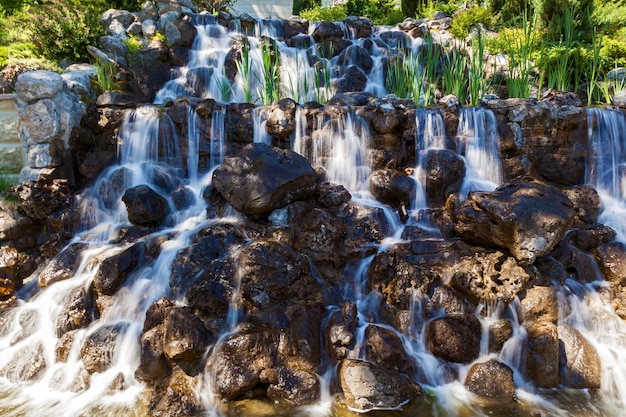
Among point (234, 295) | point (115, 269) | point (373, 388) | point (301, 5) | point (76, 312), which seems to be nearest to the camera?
point (373, 388)

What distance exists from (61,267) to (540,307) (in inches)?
216

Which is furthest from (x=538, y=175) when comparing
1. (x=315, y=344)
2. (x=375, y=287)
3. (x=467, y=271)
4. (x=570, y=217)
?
(x=315, y=344)

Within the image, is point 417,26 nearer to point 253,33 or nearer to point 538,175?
point 253,33

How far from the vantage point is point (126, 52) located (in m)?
9.89

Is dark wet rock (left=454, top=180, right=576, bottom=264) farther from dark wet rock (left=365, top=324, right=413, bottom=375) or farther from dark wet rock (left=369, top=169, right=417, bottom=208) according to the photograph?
dark wet rock (left=365, top=324, right=413, bottom=375)

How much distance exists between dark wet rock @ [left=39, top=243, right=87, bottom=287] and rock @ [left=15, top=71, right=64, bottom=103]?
240cm

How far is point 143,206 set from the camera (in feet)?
19.0

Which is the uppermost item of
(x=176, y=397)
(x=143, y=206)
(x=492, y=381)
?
(x=143, y=206)

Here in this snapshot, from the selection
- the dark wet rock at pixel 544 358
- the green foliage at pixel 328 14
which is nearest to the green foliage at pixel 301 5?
the green foliage at pixel 328 14

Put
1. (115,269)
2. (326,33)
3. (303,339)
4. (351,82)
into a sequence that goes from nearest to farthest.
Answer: (303,339) → (115,269) → (351,82) → (326,33)

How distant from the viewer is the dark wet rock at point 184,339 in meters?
3.91

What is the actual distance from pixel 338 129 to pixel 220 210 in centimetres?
223

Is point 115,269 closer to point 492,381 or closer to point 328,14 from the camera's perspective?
point 492,381

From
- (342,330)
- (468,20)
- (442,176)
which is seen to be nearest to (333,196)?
(442,176)
